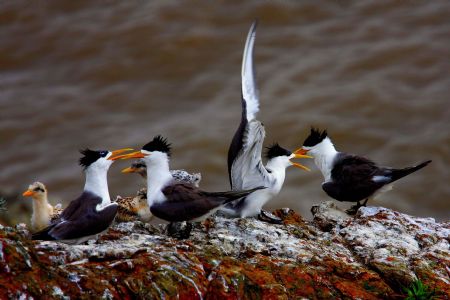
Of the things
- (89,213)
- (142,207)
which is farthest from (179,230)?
(142,207)

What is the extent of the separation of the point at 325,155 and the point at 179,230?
2697mm

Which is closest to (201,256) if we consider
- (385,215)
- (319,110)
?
(385,215)

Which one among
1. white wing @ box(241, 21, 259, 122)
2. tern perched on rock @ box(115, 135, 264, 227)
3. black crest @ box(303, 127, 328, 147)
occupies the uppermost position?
white wing @ box(241, 21, 259, 122)

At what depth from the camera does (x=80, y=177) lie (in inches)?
632

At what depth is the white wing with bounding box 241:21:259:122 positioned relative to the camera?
8047 mm

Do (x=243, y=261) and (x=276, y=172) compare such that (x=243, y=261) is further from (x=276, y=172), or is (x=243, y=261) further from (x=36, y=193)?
(x=36, y=193)

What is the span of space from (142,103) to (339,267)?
1219 centimetres

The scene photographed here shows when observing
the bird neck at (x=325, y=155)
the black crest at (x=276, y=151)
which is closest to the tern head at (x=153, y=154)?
the black crest at (x=276, y=151)

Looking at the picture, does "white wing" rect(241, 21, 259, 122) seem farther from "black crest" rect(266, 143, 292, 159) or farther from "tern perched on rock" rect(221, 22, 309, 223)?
"black crest" rect(266, 143, 292, 159)

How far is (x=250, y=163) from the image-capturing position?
7738mm

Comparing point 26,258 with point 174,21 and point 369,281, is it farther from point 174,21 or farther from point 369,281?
point 174,21

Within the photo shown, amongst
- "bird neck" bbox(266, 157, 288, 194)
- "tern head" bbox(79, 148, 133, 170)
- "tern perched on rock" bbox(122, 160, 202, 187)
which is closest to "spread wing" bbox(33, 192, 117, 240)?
"tern head" bbox(79, 148, 133, 170)

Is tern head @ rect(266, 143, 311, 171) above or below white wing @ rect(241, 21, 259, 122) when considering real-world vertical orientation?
below

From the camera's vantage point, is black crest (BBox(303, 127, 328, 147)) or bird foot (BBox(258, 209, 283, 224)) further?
black crest (BBox(303, 127, 328, 147))
